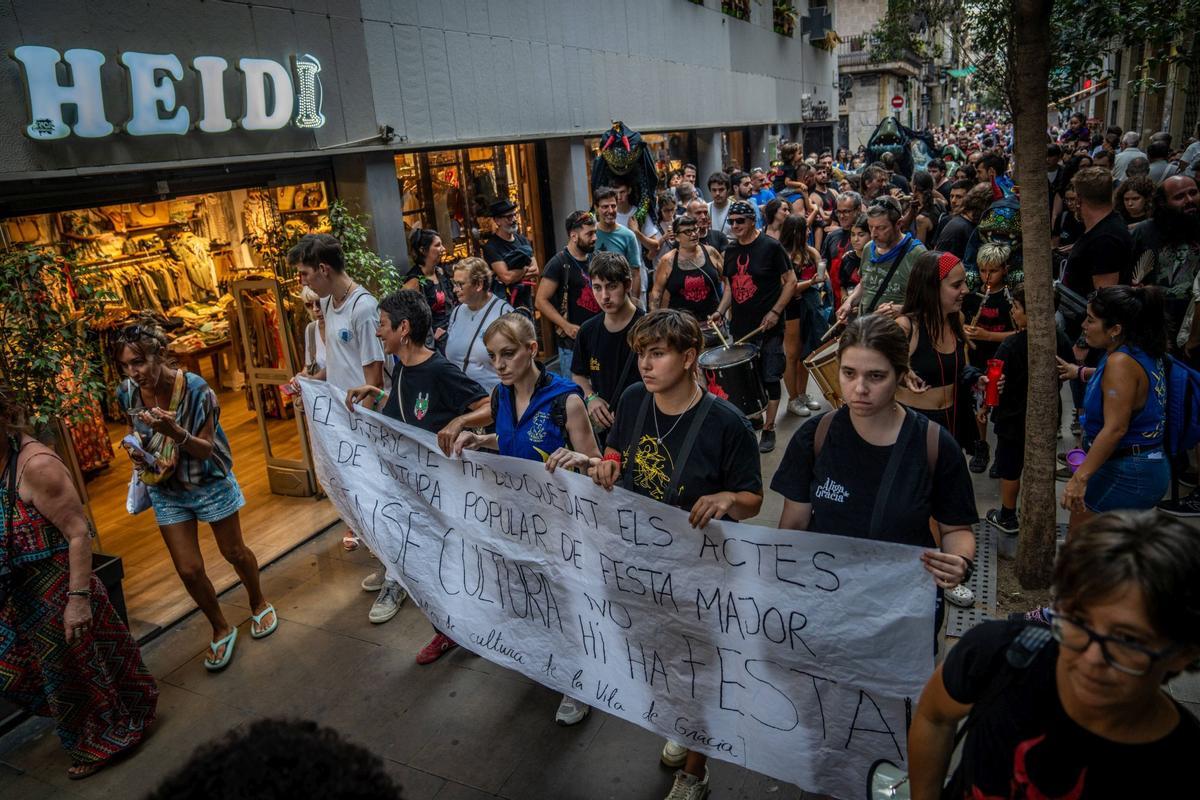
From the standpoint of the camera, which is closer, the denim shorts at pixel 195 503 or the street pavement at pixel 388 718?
the street pavement at pixel 388 718

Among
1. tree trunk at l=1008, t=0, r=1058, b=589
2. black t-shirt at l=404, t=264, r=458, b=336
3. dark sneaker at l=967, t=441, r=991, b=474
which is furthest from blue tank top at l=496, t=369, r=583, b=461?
dark sneaker at l=967, t=441, r=991, b=474

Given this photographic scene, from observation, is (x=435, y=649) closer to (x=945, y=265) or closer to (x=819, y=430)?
(x=819, y=430)

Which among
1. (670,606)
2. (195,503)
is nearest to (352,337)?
(195,503)

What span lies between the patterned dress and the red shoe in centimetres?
147

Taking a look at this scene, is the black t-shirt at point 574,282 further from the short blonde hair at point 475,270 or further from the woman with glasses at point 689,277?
the short blonde hair at point 475,270

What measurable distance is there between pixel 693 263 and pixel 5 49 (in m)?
4.93

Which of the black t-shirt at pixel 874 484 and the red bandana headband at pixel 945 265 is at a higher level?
the red bandana headband at pixel 945 265

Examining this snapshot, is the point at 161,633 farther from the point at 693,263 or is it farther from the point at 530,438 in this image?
the point at 693,263

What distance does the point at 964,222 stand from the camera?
7.70 meters

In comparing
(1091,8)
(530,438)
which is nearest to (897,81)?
(1091,8)

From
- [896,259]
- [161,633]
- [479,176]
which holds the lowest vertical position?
[161,633]

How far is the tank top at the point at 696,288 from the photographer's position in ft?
21.6

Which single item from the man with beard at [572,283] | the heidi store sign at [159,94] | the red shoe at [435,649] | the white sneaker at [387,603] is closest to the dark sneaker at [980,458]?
the man with beard at [572,283]

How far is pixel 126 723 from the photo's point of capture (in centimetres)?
414
